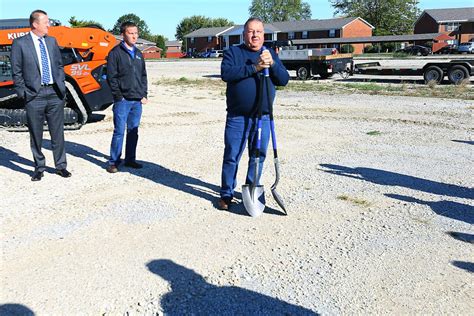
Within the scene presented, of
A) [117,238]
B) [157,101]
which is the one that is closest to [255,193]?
[117,238]

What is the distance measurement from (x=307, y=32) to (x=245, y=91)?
3102 inches

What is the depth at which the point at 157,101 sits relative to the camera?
15.4 meters

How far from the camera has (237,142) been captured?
529 centimetres

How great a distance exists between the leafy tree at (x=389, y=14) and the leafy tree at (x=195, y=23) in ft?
110

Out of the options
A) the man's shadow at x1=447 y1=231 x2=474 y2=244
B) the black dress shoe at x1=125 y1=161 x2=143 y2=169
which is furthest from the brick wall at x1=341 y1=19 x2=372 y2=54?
the man's shadow at x1=447 y1=231 x2=474 y2=244

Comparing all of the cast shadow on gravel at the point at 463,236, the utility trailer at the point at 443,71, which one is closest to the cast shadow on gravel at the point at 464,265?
the cast shadow on gravel at the point at 463,236

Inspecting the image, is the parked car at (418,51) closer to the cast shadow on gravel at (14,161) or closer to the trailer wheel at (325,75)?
the trailer wheel at (325,75)

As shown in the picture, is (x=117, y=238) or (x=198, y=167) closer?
(x=117, y=238)

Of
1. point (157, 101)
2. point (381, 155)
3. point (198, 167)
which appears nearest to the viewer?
point (198, 167)

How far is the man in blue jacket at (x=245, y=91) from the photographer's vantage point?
4867 millimetres

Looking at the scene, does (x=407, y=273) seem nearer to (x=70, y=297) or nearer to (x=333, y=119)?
(x=70, y=297)

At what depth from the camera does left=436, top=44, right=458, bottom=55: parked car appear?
55616 millimetres

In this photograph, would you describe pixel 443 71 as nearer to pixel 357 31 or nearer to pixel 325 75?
pixel 325 75

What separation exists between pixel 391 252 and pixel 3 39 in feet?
30.7
